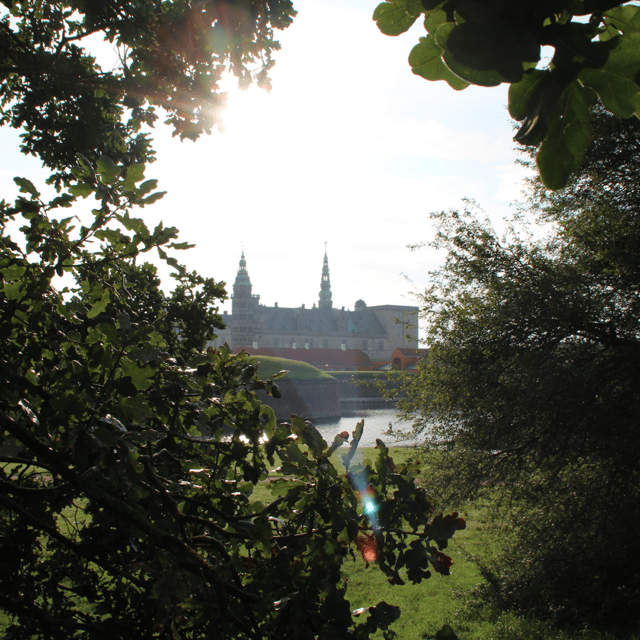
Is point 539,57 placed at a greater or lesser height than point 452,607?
greater

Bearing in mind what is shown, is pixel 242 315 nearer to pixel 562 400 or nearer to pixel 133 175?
pixel 562 400

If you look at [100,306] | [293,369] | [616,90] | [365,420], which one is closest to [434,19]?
[616,90]

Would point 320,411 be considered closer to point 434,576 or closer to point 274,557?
point 434,576

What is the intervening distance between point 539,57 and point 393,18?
261mm

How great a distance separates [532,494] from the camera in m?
6.86

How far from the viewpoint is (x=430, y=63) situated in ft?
2.54

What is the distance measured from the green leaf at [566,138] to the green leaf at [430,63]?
0.15 m

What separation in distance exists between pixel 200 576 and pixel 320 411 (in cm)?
3975

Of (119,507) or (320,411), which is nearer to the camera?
(119,507)

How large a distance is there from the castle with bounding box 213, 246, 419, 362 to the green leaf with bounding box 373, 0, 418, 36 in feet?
259

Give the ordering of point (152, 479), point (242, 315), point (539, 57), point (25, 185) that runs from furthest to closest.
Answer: point (242, 315) < point (25, 185) < point (152, 479) < point (539, 57)

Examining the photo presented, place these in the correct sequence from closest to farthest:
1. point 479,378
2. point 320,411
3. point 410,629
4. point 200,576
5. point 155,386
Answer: point 200,576 < point 155,386 < point 410,629 < point 479,378 < point 320,411

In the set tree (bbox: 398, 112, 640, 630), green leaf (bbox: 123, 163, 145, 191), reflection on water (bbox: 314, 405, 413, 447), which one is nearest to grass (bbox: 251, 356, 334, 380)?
reflection on water (bbox: 314, 405, 413, 447)

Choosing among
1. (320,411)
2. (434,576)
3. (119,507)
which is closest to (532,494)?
(434,576)
